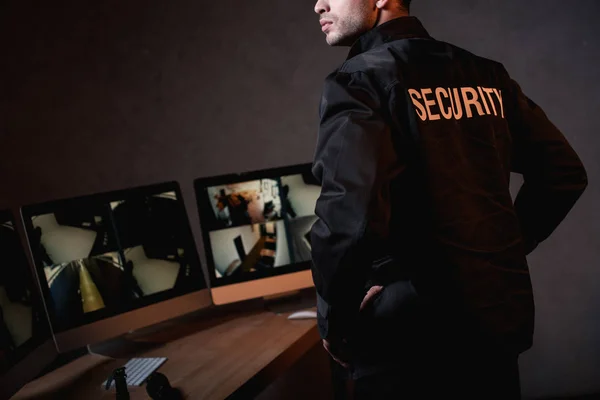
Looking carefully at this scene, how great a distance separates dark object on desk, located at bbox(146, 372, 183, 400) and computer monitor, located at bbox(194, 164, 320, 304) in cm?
62

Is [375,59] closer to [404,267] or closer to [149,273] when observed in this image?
[404,267]

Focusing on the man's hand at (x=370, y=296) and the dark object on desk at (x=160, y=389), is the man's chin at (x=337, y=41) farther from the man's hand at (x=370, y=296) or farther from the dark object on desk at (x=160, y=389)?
the dark object on desk at (x=160, y=389)

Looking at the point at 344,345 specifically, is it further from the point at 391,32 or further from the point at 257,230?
the point at 257,230

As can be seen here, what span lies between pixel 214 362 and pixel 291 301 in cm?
64

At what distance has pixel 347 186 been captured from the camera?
1.08 m

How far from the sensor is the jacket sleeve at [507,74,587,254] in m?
1.41

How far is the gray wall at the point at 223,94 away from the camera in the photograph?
7.38 ft

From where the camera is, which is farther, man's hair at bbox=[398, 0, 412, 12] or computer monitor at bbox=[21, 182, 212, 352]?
computer monitor at bbox=[21, 182, 212, 352]

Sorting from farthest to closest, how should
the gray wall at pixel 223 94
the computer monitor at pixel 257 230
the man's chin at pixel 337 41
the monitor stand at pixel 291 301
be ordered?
the gray wall at pixel 223 94, the monitor stand at pixel 291 301, the computer monitor at pixel 257 230, the man's chin at pixel 337 41

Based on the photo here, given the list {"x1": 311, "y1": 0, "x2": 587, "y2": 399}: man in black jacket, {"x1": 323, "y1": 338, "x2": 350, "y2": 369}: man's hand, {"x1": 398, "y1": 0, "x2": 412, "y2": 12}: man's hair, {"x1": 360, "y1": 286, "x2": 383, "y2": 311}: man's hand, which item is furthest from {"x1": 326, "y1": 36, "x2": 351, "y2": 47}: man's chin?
{"x1": 323, "y1": 338, "x2": 350, "y2": 369}: man's hand

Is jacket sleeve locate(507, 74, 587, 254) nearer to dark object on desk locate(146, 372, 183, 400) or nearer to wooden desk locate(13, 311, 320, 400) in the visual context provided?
wooden desk locate(13, 311, 320, 400)

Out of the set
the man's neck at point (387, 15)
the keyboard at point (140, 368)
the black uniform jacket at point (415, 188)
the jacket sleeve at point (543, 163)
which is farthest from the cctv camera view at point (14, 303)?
the jacket sleeve at point (543, 163)

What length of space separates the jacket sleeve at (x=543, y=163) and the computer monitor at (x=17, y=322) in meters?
1.34

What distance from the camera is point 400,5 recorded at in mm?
1328
